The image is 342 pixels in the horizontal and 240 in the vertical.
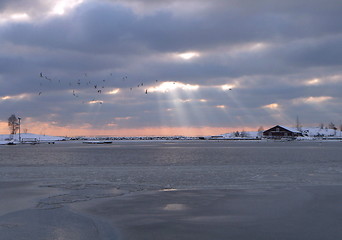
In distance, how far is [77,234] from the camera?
11922 mm

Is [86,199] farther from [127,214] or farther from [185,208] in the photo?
[185,208]

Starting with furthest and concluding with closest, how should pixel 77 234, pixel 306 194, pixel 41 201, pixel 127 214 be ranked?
pixel 306 194 < pixel 41 201 < pixel 127 214 < pixel 77 234

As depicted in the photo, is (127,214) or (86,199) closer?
(127,214)

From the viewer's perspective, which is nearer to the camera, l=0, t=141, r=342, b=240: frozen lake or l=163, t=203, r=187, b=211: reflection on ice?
l=0, t=141, r=342, b=240: frozen lake

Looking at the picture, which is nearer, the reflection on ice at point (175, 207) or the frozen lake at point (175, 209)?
the frozen lake at point (175, 209)

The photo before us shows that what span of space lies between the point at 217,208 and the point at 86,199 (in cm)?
670

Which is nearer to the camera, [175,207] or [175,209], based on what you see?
[175,209]

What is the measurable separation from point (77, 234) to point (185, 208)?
206 inches

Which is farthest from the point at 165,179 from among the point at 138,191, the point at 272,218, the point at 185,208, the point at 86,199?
the point at 272,218

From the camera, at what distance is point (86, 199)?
59.6ft

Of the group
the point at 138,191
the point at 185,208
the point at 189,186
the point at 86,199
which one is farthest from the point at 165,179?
the point at 185,208

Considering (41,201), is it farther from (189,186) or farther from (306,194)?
(306,194)

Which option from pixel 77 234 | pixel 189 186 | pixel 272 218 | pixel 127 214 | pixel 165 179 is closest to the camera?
pixel 77 234

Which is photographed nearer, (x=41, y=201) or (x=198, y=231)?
(x=198, y=231)
